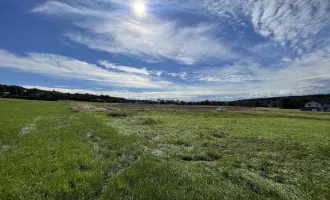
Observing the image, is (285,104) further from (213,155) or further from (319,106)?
(213,155)

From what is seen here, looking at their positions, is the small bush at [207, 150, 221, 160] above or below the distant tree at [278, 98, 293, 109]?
below

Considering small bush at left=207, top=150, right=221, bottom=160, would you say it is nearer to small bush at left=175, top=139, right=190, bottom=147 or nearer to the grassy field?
the grassy field

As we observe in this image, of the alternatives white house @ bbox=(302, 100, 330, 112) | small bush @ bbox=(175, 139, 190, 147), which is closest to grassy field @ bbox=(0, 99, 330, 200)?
small bush @ bbox=(175, 139, 190, 147)

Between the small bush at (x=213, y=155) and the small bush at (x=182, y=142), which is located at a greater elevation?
the small bush at (x=213, y=155)

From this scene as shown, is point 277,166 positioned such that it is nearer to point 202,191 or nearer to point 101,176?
point 202,191

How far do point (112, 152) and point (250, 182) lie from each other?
7820mm

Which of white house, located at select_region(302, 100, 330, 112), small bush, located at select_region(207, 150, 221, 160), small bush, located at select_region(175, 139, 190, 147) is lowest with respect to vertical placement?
small bush, located at select_region(175, 139, 190, 147)

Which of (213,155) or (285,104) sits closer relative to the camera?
(213,155)

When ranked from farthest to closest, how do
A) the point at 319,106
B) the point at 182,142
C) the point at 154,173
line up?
the point at 319,106 → the point at 182,142 → the point at 154,173

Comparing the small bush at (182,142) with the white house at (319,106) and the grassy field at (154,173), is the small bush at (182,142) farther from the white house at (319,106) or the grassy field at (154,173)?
the white house at (319,106)

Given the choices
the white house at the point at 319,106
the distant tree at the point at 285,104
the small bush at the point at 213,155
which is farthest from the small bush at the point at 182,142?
the white house at the point at 319,106

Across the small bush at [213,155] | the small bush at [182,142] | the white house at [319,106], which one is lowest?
the small bush at [182,142]

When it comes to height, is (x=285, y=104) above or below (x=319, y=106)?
above

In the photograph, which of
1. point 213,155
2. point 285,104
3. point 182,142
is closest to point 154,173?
point 213,155
